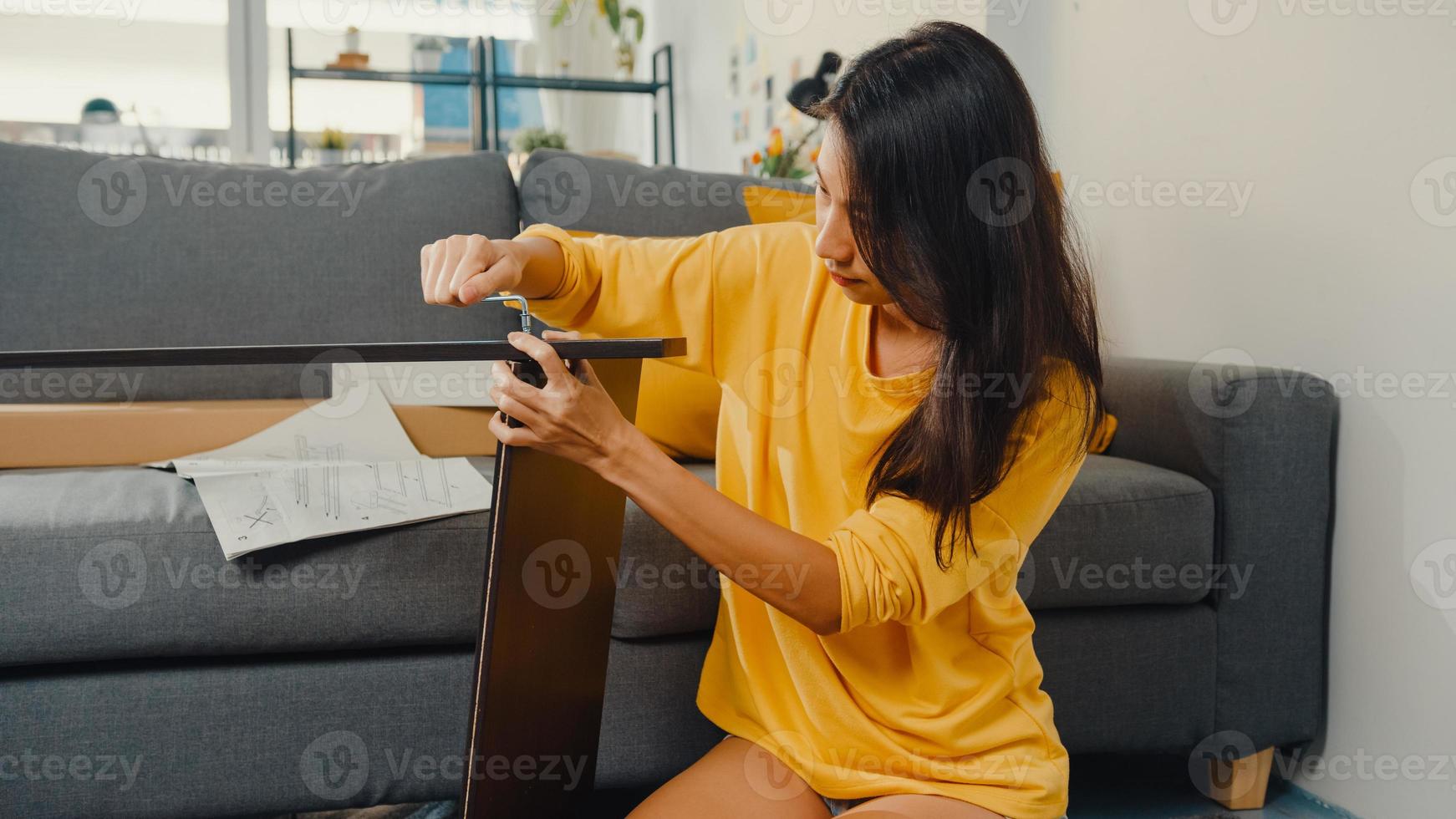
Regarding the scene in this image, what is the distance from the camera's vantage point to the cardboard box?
4.49 ft

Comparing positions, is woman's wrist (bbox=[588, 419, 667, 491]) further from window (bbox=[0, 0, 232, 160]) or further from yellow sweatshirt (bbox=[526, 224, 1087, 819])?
window (bbox=[0, 0, 232, 160])

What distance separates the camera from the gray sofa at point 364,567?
110 cm

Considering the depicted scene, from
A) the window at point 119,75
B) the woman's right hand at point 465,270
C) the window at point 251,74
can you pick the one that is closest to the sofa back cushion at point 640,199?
the woman's right hand at point 465,270

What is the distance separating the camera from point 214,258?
1619 millimetres

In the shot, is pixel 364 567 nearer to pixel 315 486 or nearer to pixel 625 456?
pixel 315 486

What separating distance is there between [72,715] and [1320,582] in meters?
1.46

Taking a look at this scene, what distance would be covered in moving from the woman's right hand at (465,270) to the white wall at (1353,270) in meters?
1.07

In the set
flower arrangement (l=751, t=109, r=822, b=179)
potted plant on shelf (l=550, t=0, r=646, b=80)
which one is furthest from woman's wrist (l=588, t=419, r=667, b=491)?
potted plant on shelf (l=550, t=0, r=646, b=80)

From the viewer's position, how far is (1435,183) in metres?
1.26

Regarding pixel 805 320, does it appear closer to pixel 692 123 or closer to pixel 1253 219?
pixel 1253 219

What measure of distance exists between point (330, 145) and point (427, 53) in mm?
548

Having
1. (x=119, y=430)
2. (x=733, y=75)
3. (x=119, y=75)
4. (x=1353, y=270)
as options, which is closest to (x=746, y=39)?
(x=733, y=75)

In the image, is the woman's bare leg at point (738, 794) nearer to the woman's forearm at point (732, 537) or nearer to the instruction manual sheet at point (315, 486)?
the woman's forearm at point (732, 537)

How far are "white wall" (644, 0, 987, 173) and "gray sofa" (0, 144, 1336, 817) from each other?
118 cm
